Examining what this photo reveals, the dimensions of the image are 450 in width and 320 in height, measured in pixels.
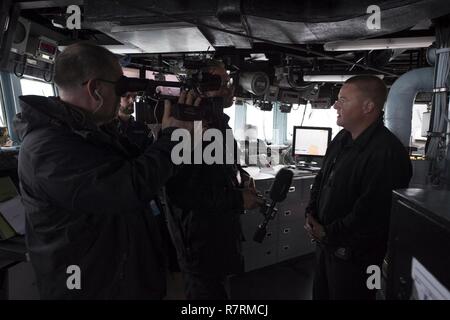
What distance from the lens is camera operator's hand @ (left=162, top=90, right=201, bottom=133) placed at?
1.16 metres

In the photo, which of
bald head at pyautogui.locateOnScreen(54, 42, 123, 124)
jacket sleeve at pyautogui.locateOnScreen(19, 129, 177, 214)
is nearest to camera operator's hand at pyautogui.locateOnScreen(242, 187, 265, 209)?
jacket sleeve at pyautogui.locateOnScreen(19, 129, 177, 214)

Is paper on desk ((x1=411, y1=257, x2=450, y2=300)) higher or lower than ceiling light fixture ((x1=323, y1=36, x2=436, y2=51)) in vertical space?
lower

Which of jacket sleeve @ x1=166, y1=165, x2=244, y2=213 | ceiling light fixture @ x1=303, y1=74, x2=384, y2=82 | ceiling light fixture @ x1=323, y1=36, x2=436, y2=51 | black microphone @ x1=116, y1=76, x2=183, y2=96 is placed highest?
ceiling light fixture @ x1=323, y1=36, x2=436, y2=51

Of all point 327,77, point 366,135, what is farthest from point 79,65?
point 327,77

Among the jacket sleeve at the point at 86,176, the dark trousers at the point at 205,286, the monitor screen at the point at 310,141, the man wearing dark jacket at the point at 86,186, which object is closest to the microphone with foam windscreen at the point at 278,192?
the dark trousers at the point at 205,286

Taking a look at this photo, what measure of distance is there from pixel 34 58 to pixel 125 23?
1699mm

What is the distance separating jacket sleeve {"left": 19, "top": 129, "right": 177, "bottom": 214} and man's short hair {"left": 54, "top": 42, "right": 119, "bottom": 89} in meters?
0.24

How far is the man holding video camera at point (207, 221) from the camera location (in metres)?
1.58

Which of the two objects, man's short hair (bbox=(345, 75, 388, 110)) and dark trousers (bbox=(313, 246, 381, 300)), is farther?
man's short hair (bbox=(345, 75, 388, 110))

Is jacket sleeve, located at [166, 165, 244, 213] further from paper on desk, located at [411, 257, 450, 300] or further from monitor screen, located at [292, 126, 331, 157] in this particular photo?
monitor screen, located at [292, 126, 331, 157]

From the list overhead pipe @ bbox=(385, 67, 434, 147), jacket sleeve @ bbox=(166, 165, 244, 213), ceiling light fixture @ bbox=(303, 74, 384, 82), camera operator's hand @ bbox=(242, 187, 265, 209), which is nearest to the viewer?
jacket sleeve @ bbox=(166, 165, 244, 213)

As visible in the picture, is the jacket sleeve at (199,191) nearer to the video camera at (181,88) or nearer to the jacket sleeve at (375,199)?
the video camera at (181,88)

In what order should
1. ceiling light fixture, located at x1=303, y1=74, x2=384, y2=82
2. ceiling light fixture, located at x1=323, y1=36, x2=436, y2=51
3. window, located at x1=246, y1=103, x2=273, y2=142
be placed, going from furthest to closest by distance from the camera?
window, located at x1=246, y1=103, x2=273, y2=142, ceiling light fixture, located at x1=303, y1=74, x2=384, y2=82, ceiling light fixture, located at x1=323, y1=36, x2=436, y2=51

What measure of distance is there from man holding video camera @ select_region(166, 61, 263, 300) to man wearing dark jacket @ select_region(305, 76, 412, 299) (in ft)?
1.59
